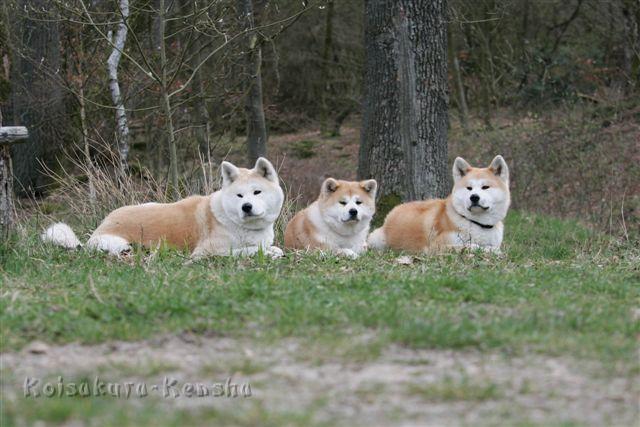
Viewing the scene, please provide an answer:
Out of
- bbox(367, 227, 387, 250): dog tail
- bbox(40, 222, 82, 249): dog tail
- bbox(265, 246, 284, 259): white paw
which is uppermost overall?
bbox(40, 222, 82, 249): dog tail

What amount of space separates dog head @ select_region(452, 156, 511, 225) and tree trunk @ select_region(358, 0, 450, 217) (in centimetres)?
176

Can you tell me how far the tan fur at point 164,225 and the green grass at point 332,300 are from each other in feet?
2.16

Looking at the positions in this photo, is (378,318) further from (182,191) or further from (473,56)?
(473,56)

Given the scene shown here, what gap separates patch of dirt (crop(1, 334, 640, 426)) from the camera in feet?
12.6

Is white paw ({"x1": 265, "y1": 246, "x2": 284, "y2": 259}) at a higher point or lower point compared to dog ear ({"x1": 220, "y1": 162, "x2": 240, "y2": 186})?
lower

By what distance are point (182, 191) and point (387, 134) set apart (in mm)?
2860

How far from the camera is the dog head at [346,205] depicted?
353 inches

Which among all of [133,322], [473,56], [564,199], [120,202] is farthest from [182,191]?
[473,56]

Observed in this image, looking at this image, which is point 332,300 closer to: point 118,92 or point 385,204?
point 385,204

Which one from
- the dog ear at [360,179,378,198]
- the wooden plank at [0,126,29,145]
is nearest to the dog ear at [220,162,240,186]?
the dog ear at [360,179,378,198]

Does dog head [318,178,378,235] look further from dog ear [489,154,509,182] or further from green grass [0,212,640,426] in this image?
dog ear [489,154,509,182]

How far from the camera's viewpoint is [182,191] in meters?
11.4

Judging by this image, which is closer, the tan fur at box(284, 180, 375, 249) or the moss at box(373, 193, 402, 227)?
the tan fur at box(284, 180, 375, 249)

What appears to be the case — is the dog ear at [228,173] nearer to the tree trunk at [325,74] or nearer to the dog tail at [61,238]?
the dog tail at [61,238]
